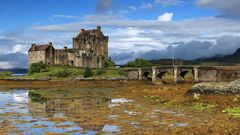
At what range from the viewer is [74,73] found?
82.1 metres

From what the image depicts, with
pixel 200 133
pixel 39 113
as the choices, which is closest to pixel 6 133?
pixel 39 113

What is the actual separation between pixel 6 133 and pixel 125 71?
67120 millimetres

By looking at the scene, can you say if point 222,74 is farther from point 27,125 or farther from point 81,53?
point 27,125

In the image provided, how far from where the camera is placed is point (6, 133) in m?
19.6

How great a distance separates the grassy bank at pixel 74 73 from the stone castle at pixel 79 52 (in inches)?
337

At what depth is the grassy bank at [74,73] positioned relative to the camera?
8025 centimetres

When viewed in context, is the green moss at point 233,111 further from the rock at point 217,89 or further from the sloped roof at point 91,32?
the sloped roof at point 91,32

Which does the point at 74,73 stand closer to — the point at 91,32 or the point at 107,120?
the point at 91,32

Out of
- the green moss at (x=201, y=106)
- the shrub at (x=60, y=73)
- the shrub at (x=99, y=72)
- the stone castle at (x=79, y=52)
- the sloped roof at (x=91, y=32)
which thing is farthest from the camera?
the sloped roof at (x=91, y=32)

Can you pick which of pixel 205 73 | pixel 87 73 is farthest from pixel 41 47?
pixel 205 73

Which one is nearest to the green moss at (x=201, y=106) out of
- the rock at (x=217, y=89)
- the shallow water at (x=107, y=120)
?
the shallow water at (x=107, y=120)

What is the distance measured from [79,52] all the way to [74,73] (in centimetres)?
1477

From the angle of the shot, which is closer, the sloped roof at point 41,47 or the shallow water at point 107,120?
the shallow water at point 107,120

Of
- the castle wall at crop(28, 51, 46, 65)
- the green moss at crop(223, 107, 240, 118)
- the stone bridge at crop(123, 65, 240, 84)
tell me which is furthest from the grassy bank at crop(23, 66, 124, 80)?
the green moss at crop(223, 107, 240, 118)
